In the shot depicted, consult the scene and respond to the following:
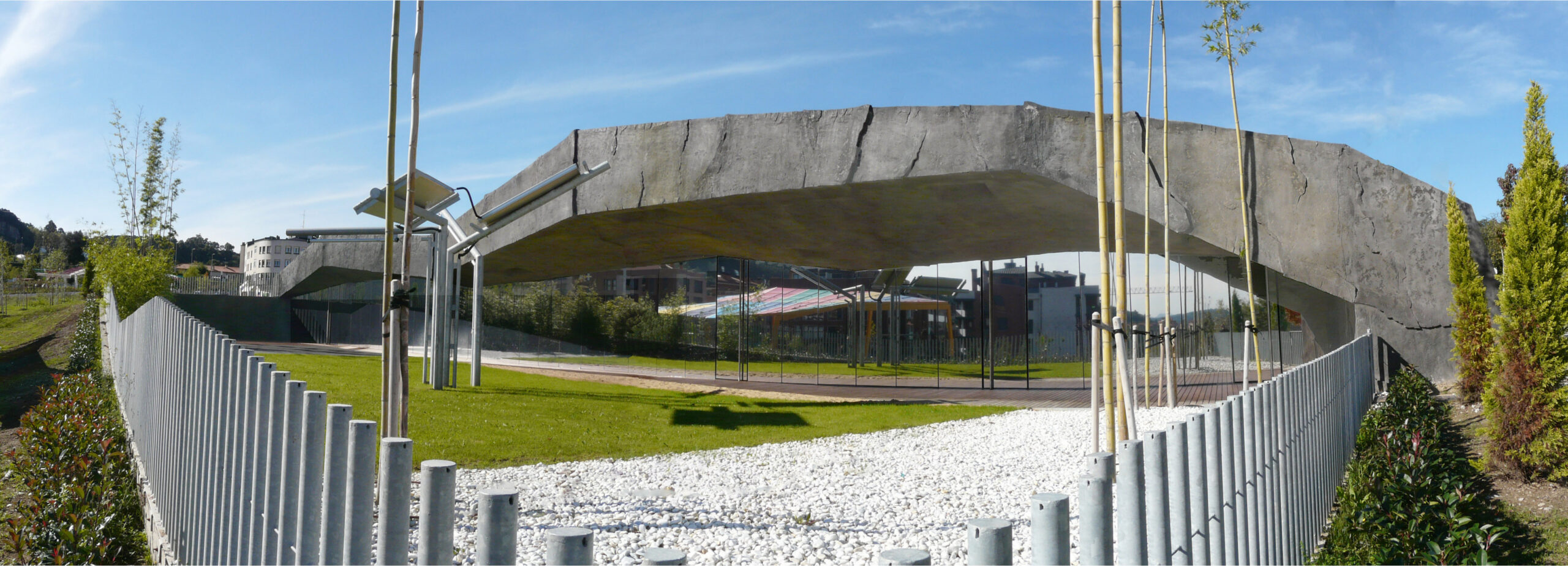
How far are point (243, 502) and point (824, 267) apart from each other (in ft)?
57.0

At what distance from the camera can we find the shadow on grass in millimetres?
10375

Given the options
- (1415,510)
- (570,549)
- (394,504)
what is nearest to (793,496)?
(1415,510)

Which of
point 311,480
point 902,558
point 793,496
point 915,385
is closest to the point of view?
point 902,558

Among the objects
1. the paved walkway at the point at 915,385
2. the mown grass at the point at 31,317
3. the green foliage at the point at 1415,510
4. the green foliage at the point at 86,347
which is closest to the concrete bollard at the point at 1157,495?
the green foliage at the point at 1415,510

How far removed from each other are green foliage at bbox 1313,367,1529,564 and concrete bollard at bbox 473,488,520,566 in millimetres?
4024

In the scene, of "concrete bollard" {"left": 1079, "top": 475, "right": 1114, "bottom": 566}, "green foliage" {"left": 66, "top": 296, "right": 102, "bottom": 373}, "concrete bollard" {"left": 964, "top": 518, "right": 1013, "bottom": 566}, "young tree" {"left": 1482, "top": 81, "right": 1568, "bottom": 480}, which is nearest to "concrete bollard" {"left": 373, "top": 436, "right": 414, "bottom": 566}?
"concrete bollard" {"left": 964, "top": 518, "right": 1013, "bottom": 566}

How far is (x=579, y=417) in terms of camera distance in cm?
1036

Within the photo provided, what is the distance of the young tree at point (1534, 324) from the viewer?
6.04 m

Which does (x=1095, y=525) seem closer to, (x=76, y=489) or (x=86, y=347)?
(x=76, y=489)

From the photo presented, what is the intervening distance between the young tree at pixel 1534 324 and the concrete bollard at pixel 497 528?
24.1ft

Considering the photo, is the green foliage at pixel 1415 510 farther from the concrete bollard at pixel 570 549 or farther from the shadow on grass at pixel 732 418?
the shadow on grass at pixel 732 418

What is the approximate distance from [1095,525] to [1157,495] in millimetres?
579

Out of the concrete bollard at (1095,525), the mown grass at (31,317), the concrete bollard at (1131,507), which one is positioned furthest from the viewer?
the mown grass at (31,317)

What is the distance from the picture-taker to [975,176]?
12453 millimetres
